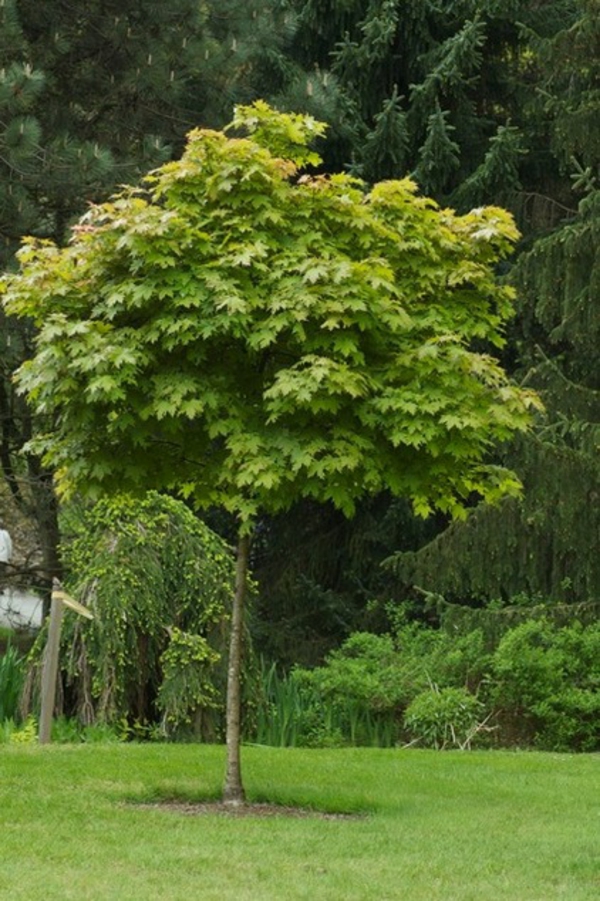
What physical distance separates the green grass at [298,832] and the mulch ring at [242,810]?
13 cm

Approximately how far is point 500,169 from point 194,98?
3.58m

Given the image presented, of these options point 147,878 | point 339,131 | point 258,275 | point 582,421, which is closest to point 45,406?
point 258,275

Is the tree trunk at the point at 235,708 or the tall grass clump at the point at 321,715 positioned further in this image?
the tall grass clump at the point at 321,715

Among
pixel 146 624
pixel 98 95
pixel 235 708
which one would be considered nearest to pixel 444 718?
pixel 146 624

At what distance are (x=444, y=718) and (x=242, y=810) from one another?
5747 millimetres

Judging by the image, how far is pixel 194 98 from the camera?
1775 centimetres

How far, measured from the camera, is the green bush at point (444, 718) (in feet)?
46.7

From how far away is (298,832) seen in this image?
7926 millimetres

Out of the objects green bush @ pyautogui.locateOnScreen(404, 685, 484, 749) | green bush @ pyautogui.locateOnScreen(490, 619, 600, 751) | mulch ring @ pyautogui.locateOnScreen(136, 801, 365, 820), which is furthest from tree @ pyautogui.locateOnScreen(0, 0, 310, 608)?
mulch ring @ pyautogui.locateOnScreen(136, 801, 365, 820)

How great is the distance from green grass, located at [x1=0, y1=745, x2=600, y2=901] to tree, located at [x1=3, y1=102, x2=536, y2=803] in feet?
3.01

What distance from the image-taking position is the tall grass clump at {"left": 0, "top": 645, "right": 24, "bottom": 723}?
14455 millimetres

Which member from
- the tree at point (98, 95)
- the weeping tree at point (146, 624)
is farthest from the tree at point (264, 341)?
the tree at point (98, 95)

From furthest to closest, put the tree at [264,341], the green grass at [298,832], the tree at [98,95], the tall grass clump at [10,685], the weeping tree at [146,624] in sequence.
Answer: the tree at [98,95] → the tall grass clump at [10,685] → the weeping tree at [146,624] → the tree at [264,341] → the green grass at [298,832]

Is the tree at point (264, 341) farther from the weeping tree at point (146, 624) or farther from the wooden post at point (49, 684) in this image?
the weeping tree at point (146, 624)
